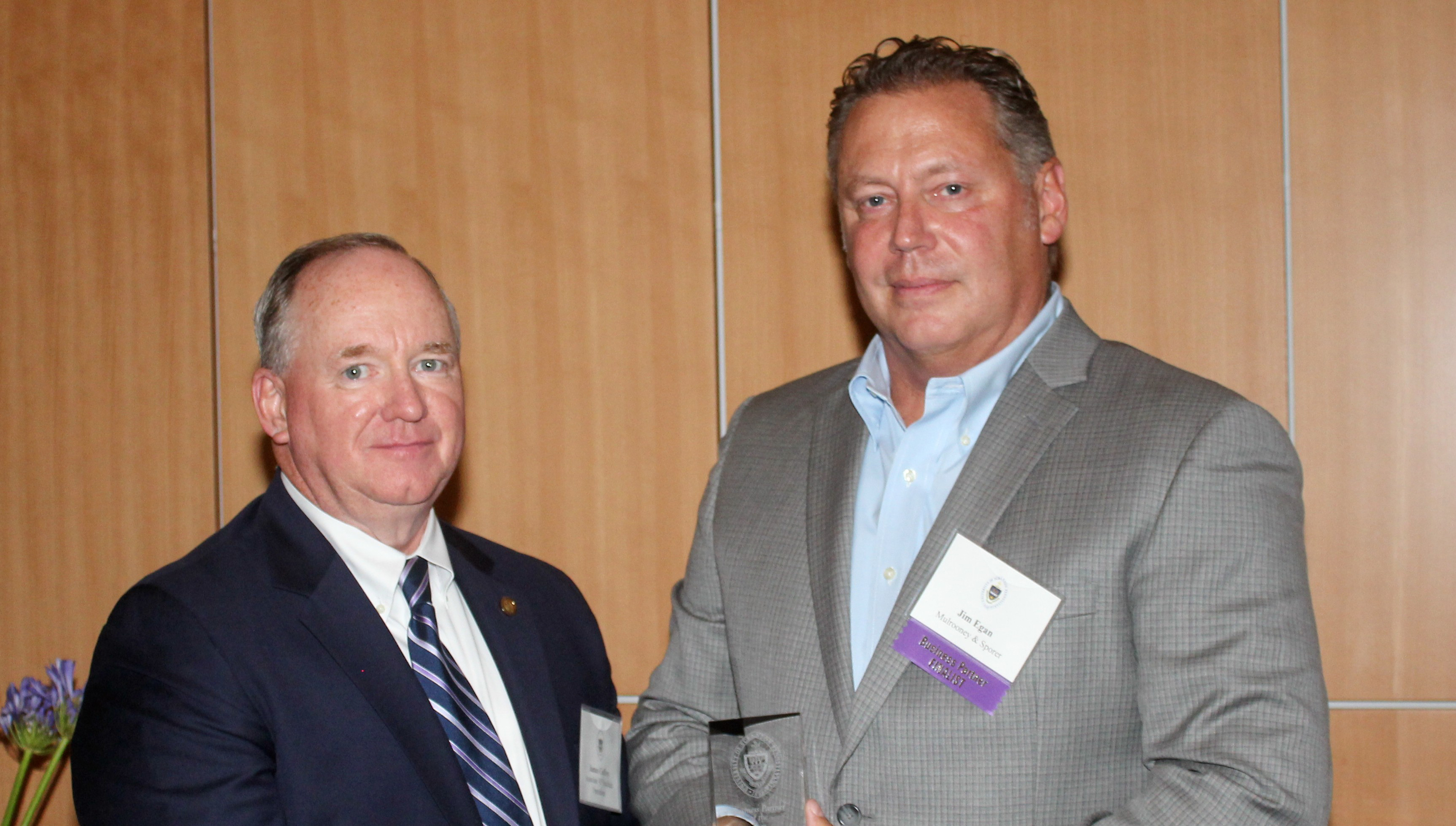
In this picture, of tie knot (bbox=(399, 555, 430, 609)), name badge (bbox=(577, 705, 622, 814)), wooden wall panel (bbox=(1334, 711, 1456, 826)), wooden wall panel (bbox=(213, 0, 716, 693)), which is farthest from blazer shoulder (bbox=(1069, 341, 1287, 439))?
wooden wall panel (bbox=(1334, 711, 1456, 826))

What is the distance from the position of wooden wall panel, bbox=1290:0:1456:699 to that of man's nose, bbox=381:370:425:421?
2.17 m

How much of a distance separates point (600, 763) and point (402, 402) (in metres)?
0.70

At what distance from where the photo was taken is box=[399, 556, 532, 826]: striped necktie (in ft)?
5.80

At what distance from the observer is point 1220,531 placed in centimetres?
158

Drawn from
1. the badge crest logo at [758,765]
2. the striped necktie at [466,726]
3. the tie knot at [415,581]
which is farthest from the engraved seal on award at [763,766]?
the tie knot at [415,581]

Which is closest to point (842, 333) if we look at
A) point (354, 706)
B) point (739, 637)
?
point (739, 637)

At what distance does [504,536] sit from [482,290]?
68 cm

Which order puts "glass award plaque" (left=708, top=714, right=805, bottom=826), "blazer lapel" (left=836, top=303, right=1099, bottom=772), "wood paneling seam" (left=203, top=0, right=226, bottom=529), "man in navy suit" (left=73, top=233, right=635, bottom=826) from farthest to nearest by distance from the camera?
1. "wood paneling seam" (left=203, top=0, right=226, bottom=529)
2. "blazer lapel" (left=836, top=303, right=1099, bottom=772)
3. "man in navy suit" (left=73, top=233, right=635, bottom=826)
4. "glass award plaque" (left=708, top=714, right=805, bottom=826)

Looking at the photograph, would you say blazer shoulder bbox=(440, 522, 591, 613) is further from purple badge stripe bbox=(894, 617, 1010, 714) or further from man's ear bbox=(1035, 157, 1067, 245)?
man's ear bbox=(1035, 157, 1067, 245)

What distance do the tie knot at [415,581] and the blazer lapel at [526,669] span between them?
101 mm

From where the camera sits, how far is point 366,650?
68.6 inches

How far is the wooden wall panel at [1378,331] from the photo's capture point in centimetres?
281

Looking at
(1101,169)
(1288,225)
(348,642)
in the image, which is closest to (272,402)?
(348,642)

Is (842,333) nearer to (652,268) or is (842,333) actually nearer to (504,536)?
(652,268)
